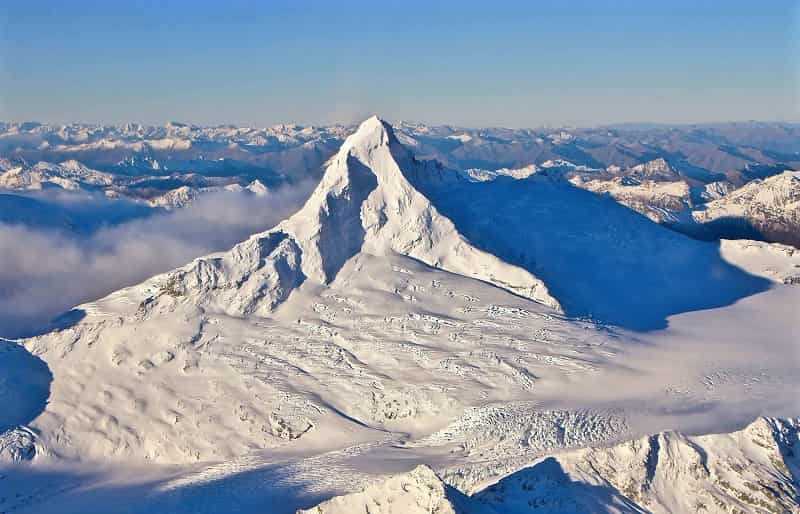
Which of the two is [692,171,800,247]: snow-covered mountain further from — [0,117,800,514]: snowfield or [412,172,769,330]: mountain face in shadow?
[0,117,800,514]: snowfield

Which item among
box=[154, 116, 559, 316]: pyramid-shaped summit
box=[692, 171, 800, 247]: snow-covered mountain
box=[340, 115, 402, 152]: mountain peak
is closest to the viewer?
box=[154, 116, 559, 316]: pyramid-shaped summit

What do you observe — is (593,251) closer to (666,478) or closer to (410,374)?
(410,374)

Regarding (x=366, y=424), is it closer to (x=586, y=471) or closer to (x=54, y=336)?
(x=586, y=471)

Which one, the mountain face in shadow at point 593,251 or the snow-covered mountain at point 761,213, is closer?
the mountain face in shadow at point 593,251

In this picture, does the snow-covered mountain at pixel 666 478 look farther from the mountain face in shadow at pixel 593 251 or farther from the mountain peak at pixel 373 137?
the mountain peak at pixel 373 137

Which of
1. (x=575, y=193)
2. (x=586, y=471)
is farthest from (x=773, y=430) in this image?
(x=575, y=193)

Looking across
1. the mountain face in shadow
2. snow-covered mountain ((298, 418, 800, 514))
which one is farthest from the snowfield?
the mountain face in shadow

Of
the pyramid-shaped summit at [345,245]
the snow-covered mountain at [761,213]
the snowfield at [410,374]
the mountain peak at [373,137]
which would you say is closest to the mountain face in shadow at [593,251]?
the snowfield at [410,374]
